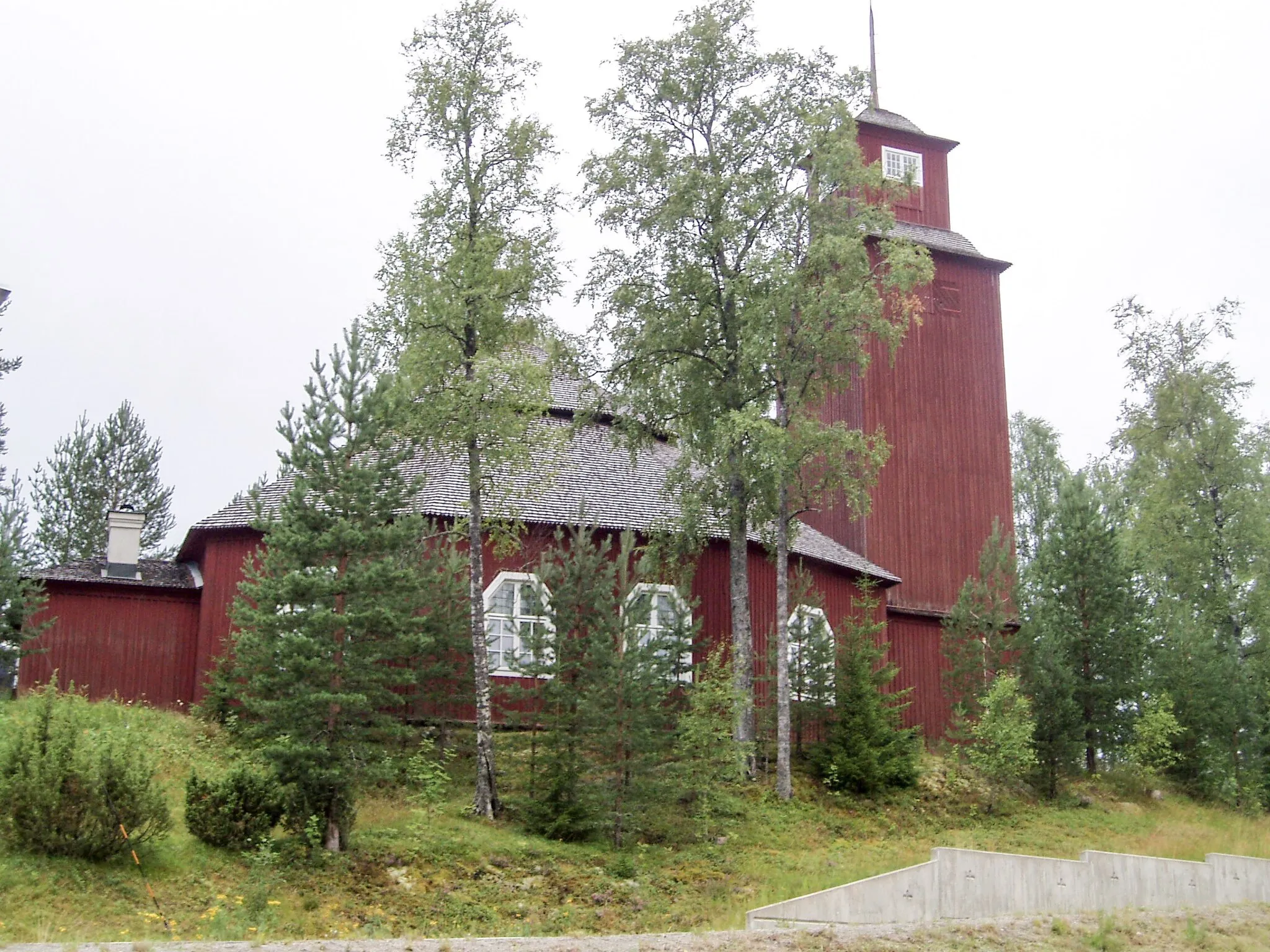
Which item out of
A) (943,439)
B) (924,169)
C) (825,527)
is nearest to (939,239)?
(924,169)

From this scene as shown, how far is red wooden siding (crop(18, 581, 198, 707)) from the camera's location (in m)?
22.6

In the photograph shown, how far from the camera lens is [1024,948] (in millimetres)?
14445

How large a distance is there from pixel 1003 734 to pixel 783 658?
459cm

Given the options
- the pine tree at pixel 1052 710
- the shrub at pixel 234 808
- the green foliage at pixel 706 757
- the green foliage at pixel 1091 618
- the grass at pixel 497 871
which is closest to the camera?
the grass at pixel 497 871

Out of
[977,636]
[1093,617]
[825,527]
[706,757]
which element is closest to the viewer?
[706,757]

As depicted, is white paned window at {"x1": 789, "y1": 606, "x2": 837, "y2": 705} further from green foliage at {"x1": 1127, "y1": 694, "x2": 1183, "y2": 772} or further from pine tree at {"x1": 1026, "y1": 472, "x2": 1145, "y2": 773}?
green foliage at {"x1": 1127, "y1": 694, "x2": 1183, "y2": 772}

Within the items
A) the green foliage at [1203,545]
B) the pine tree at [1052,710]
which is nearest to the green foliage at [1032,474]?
the green foliage at [1203,545]

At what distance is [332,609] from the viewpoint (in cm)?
1658

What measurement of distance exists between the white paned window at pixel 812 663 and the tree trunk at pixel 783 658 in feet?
1.46

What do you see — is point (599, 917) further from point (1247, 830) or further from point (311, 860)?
point (1247, 830)

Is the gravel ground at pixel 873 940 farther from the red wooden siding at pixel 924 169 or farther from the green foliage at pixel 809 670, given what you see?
the red wooden siding at pixel 924 169

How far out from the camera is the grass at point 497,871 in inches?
527

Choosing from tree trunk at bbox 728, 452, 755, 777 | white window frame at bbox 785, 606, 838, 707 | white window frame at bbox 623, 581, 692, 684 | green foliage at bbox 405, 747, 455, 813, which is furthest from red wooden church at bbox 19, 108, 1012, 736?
green foliage at bbox 405, 747, 455, 813

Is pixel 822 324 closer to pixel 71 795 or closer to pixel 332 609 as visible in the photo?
pixel 332 609
